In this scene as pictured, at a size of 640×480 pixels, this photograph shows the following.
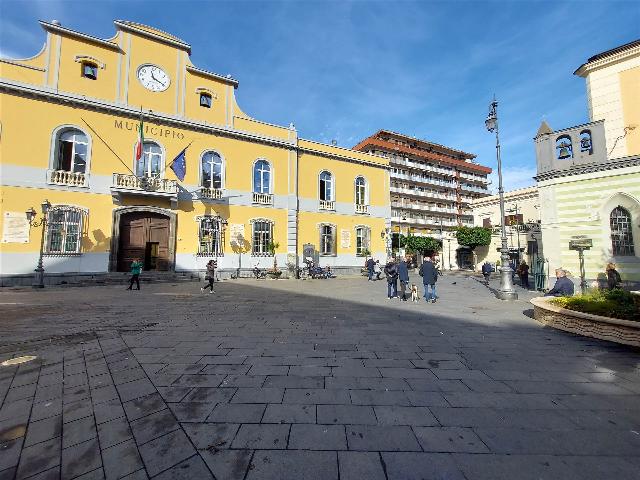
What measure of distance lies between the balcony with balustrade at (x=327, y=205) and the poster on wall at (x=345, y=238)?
7.03 feet

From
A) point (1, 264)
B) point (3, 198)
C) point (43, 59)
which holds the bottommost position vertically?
point (1, 264)

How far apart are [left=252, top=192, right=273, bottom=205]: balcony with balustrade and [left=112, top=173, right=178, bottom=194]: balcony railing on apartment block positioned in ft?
17.4

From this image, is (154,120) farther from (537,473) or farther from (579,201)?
(579,201)

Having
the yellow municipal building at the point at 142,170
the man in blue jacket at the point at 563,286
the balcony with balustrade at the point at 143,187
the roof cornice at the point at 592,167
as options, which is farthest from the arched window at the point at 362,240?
the man in blue jacket at the point at 563,286

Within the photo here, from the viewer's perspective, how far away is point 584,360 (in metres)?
4.74

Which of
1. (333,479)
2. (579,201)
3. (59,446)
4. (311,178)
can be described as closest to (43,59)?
(311,178)

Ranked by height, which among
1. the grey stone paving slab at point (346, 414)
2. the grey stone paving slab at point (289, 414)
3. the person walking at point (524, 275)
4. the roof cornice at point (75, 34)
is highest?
the roof cornice at point (75, 34)

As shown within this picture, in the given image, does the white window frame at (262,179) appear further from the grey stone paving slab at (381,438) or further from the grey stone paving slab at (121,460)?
the grey stone paving slab at (381,438)

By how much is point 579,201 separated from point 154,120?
80.9 ft

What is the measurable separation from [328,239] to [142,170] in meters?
13.9

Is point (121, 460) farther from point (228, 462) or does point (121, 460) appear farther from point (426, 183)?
point (426, 183)

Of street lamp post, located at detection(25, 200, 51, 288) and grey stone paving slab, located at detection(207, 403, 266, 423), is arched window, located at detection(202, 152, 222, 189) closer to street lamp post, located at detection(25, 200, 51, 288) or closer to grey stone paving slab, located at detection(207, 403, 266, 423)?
street lamp post, located at detection(25, 200, 51, 288)

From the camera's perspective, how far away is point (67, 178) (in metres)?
15.5

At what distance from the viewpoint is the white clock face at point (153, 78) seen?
17.9m
